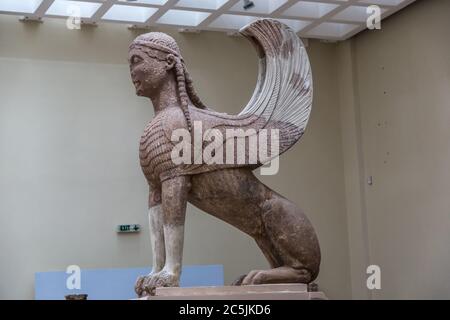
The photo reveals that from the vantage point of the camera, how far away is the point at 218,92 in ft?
40.3

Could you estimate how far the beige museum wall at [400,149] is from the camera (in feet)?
35.6

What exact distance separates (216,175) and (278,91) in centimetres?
86

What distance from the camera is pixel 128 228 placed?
37.8 ft

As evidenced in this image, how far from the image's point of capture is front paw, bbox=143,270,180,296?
5.55 metres

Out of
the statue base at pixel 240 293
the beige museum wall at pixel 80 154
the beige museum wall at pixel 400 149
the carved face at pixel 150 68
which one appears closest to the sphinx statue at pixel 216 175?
the carved face at pixel 150 68

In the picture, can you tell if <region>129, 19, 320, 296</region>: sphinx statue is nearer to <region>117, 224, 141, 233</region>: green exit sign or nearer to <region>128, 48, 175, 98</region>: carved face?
<region>128, 48, 175, 98</region>: carved face

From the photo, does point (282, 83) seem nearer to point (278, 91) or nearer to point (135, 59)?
point (278, 91)

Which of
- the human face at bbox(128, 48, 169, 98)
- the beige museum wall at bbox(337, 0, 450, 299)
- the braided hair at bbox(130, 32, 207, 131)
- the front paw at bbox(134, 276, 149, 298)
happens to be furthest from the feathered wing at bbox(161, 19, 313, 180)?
the beige museum wall at bbox(337, 0, 450, 299)

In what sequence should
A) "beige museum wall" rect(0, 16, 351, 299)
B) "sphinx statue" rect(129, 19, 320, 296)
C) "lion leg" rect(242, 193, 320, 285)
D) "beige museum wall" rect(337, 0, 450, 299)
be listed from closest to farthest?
"sphinx statue" rect(129, 19, 320, 296), "lion leg" rect(242, 193, 320, 285), "beige museum wall" rect(337, 0, 450, 299), "beige museum wall" rect(0, 16, 351, 299)

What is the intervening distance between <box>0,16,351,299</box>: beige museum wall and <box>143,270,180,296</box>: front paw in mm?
5842

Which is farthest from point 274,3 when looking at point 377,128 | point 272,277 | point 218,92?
point 272,277

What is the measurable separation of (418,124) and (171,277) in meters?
6.54

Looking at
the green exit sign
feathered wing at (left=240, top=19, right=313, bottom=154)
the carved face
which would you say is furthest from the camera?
the green exit sign
